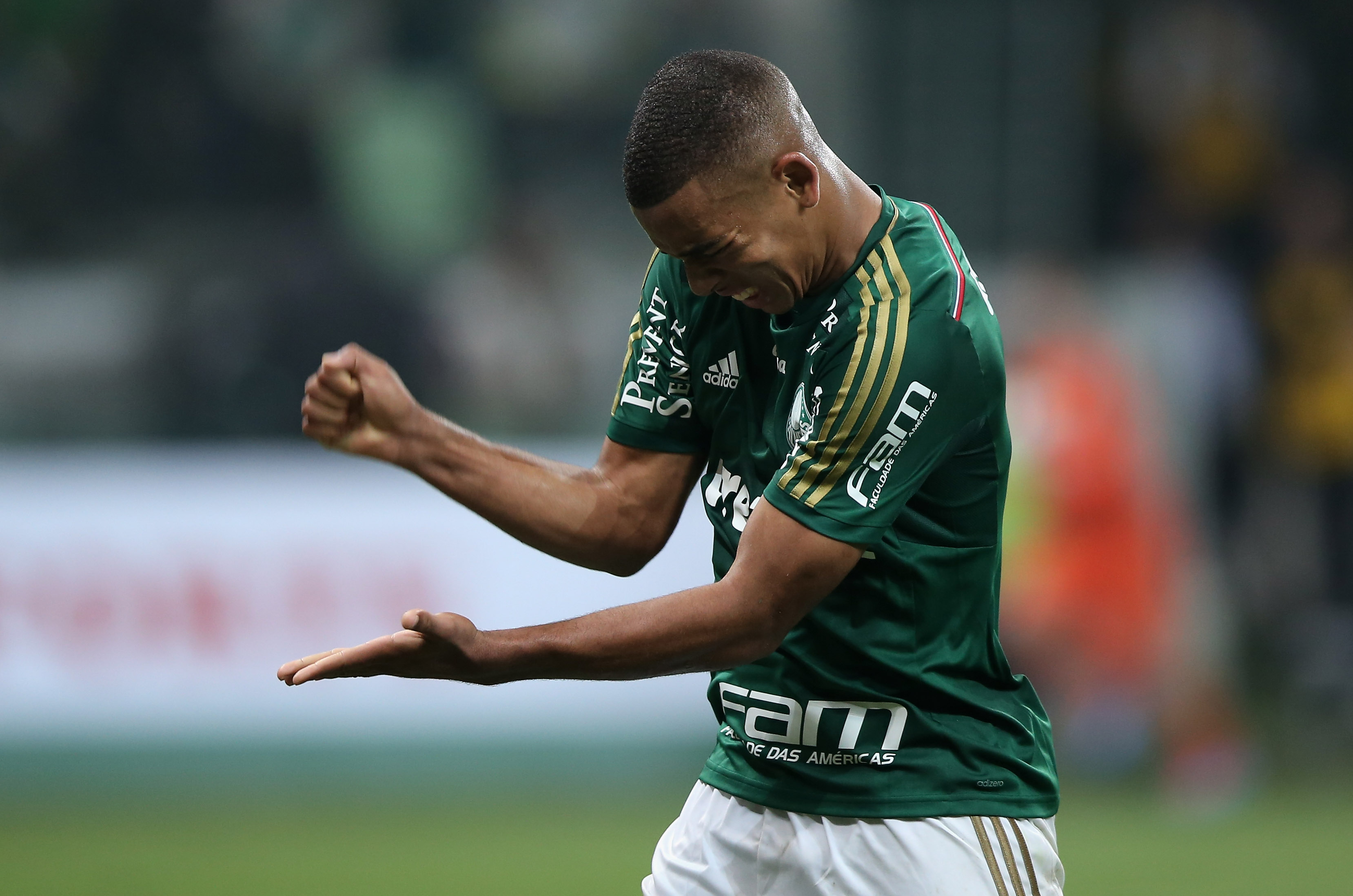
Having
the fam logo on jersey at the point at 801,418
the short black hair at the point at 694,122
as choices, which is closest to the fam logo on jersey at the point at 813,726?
the fam logo on jersey at the point at 801,418

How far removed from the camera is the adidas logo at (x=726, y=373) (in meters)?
3.24

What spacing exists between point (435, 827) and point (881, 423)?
16.3 ft

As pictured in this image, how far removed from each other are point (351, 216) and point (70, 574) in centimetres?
254

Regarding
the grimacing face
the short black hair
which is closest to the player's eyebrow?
the grimacing face

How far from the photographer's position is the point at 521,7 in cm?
926

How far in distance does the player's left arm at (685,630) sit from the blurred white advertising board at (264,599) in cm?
495

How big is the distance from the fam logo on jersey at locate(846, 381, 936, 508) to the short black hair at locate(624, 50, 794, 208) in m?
0.50

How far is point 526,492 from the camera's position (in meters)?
3.37

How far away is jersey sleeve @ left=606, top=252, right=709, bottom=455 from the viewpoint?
11.0ft

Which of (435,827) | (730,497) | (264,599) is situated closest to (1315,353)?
(435,827)

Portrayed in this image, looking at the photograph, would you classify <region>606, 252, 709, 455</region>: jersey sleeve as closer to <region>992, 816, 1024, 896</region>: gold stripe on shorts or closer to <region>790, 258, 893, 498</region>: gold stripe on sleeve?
<region>790, 258, 893, 498</region>: gold stripe on sleeve

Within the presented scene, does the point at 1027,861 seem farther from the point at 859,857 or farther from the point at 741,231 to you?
the point at 741,231

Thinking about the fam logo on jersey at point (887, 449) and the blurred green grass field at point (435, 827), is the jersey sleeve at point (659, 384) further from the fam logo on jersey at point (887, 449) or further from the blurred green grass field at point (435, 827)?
the blurred green grass field at point (435, 827)

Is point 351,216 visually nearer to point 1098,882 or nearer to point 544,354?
point 544,354
